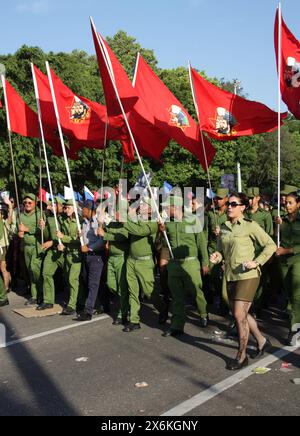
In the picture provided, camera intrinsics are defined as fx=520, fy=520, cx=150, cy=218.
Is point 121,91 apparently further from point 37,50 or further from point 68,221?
point 37,50

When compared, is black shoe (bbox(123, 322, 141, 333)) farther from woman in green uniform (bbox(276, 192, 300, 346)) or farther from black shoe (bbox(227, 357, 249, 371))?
woman in green uniform (bbox(276, 192, 300, 346))

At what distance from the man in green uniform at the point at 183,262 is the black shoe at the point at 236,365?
1456 mm

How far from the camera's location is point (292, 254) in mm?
6668

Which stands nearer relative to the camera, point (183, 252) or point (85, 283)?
point (183, 252)

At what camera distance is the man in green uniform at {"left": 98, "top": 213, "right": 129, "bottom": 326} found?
7496mm

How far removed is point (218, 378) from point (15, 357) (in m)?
2.41

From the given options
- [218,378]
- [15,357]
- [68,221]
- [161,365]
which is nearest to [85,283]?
[68,221]

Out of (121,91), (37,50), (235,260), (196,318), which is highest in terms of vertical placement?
(37,50)

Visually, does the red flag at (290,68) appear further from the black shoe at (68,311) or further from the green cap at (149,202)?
the black shoe at (68,311)

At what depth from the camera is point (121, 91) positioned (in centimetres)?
761

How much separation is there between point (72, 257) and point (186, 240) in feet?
6.90

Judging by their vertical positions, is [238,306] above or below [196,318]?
above

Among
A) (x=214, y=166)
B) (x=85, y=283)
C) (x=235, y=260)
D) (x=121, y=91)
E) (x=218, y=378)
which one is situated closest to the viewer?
(x=218, y=378)

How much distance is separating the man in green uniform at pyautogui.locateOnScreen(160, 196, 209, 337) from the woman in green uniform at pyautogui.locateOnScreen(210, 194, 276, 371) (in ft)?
4.26
